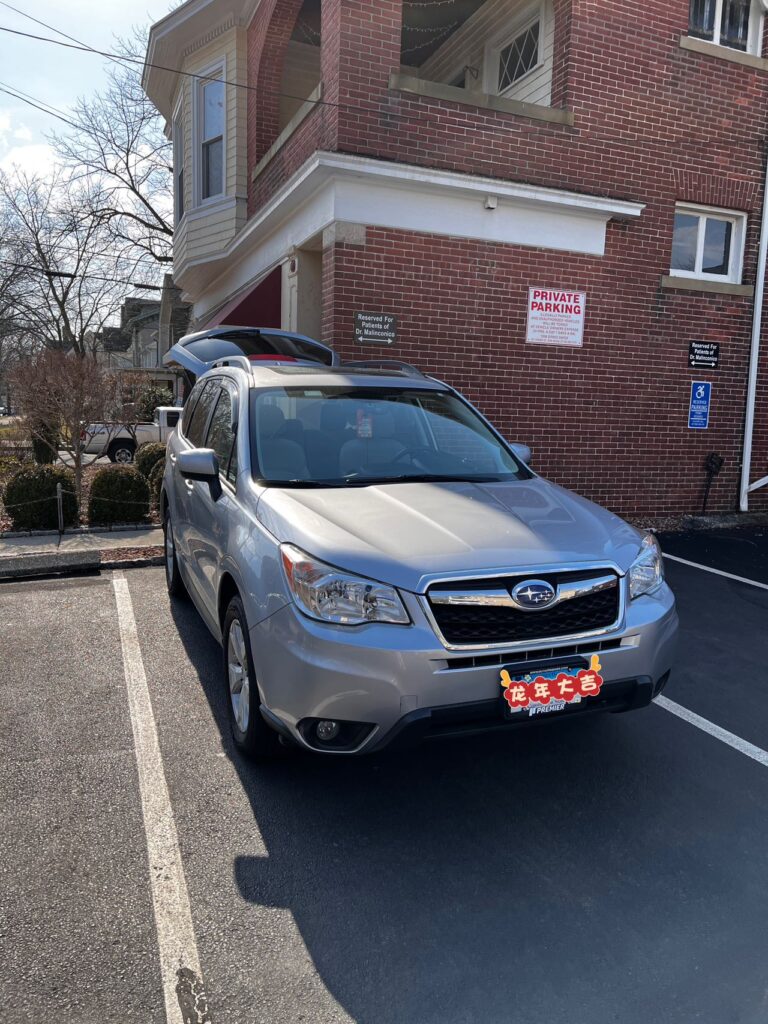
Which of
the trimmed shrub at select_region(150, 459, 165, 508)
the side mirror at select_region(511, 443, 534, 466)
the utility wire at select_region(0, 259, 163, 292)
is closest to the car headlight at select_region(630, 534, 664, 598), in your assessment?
the side mirror at select_region(511, 443, 534, 466)

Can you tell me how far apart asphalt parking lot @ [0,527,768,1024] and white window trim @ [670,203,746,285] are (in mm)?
A: 7366

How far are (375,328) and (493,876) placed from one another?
6580mm

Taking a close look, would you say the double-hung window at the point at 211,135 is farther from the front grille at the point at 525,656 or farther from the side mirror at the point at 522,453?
the front grille at the point at 525,656

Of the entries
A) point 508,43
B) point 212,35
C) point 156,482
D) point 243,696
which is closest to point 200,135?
point 212,35

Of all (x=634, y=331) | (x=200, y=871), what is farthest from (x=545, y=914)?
(x=634, y=331)

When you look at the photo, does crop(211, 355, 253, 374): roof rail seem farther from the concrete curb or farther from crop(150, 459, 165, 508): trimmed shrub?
crop(150, 459, 165, 508): trimmed shrub

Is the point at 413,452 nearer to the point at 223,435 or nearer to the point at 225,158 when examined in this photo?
the point at 223,435

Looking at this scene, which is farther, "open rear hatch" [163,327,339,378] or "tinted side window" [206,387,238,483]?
"open rear hatch" [163,327,339,378]

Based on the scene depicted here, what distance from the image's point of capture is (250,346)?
8.00 metres

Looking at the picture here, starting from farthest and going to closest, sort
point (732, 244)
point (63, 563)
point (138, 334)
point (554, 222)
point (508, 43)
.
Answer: point (138, 334)
point (508, 43)
point (732, 244)
point (554, 222)
point (63, 563)

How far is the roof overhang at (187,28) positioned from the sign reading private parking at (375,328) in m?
6.49

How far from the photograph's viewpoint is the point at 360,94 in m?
8.08

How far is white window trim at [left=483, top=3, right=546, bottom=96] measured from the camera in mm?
10055

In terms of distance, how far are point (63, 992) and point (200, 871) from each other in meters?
0.64
